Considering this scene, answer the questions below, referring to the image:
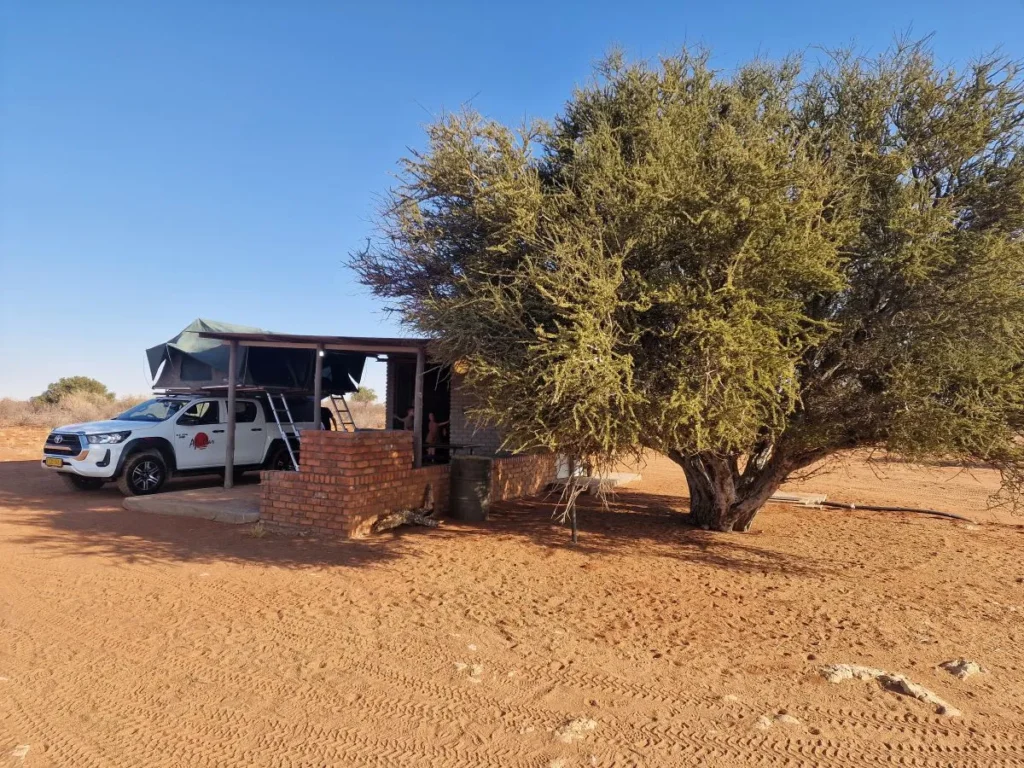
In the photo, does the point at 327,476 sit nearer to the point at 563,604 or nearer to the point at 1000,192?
the point at 563,604

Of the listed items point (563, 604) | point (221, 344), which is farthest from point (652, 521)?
point (221, 344)

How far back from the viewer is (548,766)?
375cm

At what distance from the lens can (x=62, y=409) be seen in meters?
38.5

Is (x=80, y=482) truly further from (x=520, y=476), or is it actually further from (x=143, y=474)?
(x=520, y=476)

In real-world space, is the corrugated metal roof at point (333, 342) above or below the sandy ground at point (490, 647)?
above

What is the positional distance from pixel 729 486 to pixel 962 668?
524 centimetres

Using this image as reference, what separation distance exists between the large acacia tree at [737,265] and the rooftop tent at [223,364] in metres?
7.18

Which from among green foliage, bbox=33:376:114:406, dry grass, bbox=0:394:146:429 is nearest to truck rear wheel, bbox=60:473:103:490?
dry grass, bbox=0:394:146:429

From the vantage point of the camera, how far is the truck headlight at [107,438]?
1263 cm

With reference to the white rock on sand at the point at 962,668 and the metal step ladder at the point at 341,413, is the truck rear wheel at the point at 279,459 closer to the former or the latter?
the metal step ladder at the point at 341,413

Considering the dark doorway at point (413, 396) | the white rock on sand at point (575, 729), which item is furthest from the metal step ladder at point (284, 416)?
the white rock on sand at point (575, 729)

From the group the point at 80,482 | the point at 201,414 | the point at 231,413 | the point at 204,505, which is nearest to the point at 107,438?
the point at 80,482

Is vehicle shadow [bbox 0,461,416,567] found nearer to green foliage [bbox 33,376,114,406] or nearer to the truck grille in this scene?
the truck grille

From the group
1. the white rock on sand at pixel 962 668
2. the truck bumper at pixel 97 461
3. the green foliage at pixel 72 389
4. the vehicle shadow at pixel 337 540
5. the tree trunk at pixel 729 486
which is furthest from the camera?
the green foliage at pixel 72 389
